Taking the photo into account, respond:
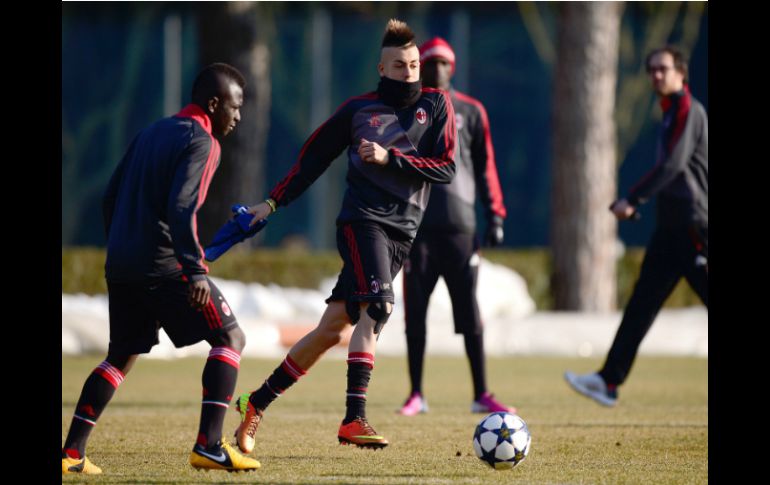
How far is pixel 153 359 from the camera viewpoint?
1427cm

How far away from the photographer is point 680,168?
8.66 metres

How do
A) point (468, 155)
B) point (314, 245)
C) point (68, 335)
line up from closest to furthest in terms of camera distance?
point (468, 155)
point (68, 335)
point (314, 245)

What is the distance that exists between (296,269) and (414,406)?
9577mm

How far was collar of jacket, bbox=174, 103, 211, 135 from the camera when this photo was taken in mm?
6008

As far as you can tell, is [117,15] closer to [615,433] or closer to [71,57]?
[71,57]

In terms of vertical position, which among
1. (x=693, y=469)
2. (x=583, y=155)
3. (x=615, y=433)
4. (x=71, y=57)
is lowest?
(x=71, y=57)

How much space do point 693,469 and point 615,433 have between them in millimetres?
1536

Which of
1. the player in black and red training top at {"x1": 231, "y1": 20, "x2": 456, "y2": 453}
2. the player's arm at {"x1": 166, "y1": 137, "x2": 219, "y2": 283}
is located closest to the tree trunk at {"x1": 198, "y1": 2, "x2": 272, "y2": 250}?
the player in black and red training top at {"x1": 231, "y1": 20, "x2": 456, "y2": 453}

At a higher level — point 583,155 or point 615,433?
point 615,433

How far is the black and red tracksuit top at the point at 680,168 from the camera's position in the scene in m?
8.66

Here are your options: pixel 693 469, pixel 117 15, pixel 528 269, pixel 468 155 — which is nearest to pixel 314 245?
pixel 117 15

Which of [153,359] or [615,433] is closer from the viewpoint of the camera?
[615,433]

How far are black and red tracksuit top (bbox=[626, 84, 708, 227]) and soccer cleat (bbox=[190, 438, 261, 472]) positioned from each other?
3768mm

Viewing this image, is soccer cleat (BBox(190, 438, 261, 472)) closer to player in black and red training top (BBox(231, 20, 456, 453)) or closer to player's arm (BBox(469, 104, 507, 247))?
player in black and red training top (BBox(231, 20, 456, 453))
